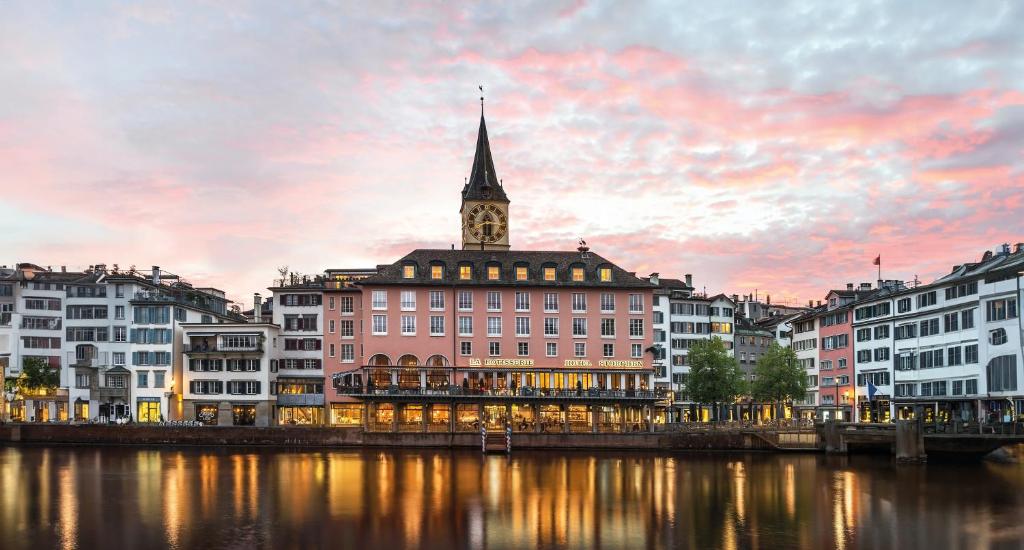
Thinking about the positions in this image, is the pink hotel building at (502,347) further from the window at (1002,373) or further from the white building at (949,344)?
the window at (1002,373)

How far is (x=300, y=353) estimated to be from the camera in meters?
130

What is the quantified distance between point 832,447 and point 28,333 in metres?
96.9

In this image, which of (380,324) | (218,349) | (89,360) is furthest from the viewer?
(89,360)

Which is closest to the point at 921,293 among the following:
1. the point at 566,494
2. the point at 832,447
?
the point at 832,447

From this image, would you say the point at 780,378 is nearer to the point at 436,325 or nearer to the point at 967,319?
the point at 967,319

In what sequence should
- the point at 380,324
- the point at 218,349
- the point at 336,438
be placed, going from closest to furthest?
the point at 336,438
the point at 380,324
the point at 218,349

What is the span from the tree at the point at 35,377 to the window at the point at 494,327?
54.2 m

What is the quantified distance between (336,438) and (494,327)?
2179 cm

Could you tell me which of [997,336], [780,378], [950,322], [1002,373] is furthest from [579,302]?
[1002,373]

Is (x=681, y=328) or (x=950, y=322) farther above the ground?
(x=681, y=328)

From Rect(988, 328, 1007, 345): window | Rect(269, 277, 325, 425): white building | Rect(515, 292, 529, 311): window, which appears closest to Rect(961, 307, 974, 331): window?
Rect(988, 328, 1007, 345): window

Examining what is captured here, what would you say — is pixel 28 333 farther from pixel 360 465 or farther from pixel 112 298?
pixel 360 465

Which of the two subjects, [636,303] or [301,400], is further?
[301,400]

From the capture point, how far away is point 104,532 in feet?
167
